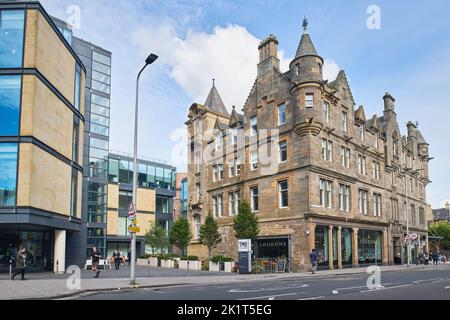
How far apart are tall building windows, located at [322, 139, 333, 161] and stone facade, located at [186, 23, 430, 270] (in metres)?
0.08

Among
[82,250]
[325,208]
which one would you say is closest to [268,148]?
[325,208]

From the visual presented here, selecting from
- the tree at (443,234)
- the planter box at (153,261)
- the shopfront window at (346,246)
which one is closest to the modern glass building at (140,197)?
the planter box at (153,261)

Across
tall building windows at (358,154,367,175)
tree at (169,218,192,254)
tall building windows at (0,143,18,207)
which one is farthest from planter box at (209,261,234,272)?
tall building windows at (358,154,367,175)

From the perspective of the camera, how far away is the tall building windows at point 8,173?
2555 cm

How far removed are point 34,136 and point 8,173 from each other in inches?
103

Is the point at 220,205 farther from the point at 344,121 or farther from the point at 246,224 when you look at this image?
the point at 344,121

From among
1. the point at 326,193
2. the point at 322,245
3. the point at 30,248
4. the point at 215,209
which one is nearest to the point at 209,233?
the point at 215,209

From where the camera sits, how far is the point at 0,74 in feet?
87.9

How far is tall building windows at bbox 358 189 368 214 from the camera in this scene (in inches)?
1606

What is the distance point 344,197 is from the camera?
3847 cm

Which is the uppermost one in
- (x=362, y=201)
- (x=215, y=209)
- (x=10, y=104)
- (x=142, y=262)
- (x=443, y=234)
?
(x=10, y=104)

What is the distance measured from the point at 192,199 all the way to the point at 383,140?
72.3ft
